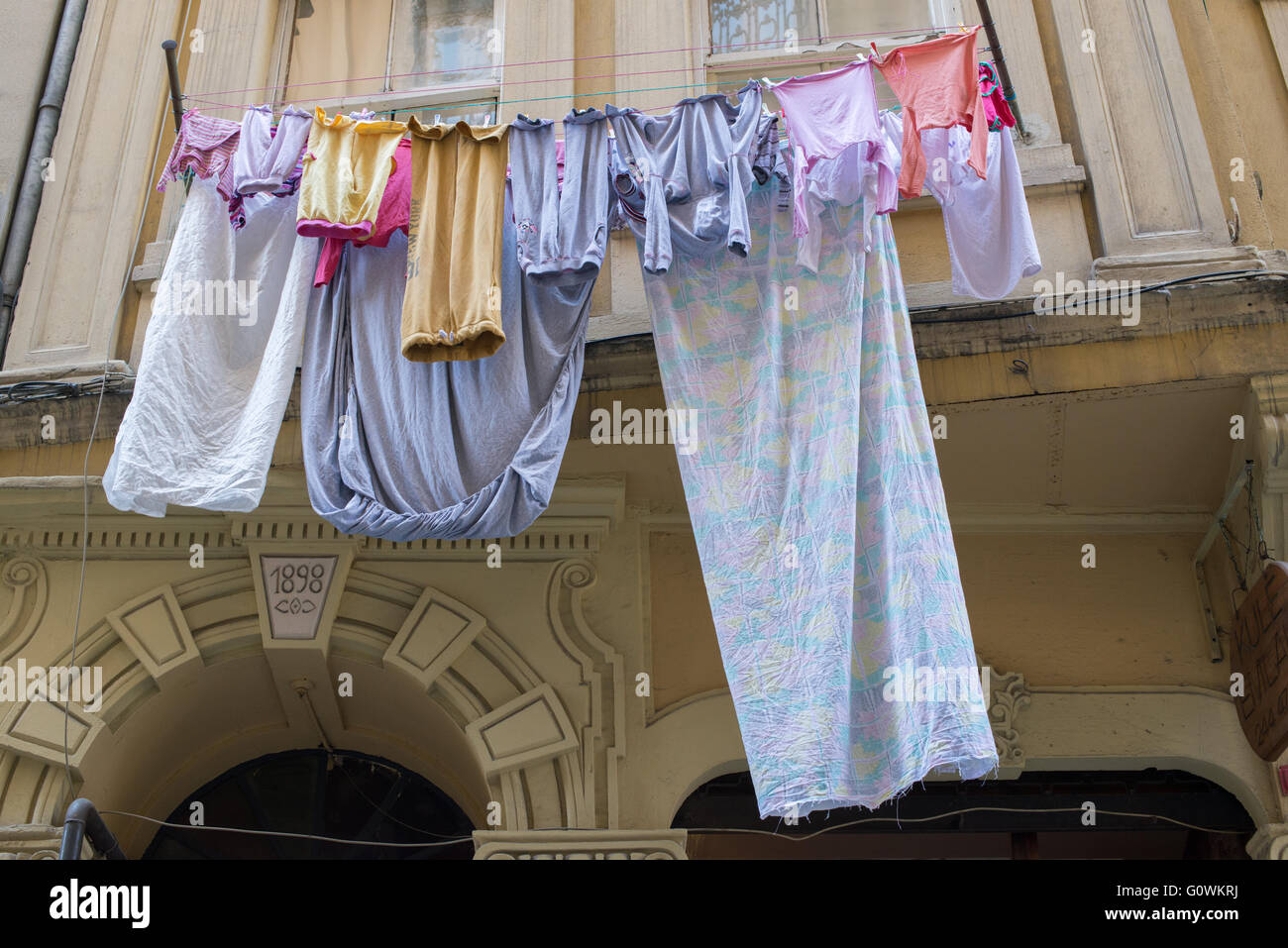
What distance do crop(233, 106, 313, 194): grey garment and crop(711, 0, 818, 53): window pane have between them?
2745 mm

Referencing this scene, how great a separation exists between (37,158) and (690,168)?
3.89m

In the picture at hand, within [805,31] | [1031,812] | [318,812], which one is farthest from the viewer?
[805,31]

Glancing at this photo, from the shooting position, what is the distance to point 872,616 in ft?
17.1

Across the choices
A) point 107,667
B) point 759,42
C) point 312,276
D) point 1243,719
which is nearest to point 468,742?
point 107,667

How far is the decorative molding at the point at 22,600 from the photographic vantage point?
21.4 ft

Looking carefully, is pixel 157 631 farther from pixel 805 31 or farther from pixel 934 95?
pixel 805 31

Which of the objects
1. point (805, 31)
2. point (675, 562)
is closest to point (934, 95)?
point (805, 31)

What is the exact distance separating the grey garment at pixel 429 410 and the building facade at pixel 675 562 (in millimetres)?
441

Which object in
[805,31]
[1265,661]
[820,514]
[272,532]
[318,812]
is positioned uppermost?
[805,31]

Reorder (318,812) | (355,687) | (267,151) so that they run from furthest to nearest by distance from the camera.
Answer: (318,812) → (355,687) → (267,151)

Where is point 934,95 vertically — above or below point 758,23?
below

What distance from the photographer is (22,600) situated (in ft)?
21.6

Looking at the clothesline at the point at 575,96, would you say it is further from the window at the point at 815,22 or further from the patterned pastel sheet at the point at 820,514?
the patterned pastel sheet at the point at 820,514
